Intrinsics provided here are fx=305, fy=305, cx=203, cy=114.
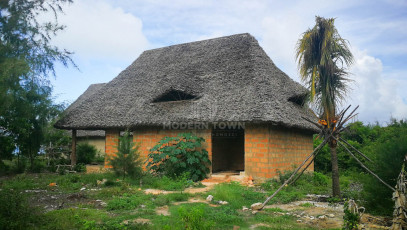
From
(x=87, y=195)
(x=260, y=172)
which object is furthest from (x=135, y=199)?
(x=260, y=172)

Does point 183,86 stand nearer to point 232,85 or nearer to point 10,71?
point 232,85

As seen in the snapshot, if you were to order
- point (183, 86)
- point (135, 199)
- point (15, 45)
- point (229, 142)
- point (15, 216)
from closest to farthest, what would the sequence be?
point (15, 216) < point (135, 199) < point (15, 45) < point (183, 86) < point (229, 142)

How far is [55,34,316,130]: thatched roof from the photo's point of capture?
993cm

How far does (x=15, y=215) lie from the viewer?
441 cm

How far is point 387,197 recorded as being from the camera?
541 centimetres

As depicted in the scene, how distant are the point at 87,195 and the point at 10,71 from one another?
3408 mm

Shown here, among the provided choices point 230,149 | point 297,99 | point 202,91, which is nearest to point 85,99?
point 230,149

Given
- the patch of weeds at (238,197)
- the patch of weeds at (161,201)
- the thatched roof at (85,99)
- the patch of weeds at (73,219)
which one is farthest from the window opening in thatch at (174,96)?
the thatched roof at (85,99)

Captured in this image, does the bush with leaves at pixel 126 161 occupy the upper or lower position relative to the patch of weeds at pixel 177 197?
upper

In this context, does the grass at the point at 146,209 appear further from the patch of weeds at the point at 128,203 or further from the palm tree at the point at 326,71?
the palm tree at the point at 326,71

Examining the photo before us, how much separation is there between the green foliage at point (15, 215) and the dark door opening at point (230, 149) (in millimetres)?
9568

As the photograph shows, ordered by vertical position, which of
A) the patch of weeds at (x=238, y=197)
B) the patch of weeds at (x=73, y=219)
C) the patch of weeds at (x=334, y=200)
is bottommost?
the patch of weeds at (x=334, y=200)

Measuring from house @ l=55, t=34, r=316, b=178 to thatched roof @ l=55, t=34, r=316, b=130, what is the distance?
0.11 feet

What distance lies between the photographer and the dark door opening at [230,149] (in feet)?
45.4
